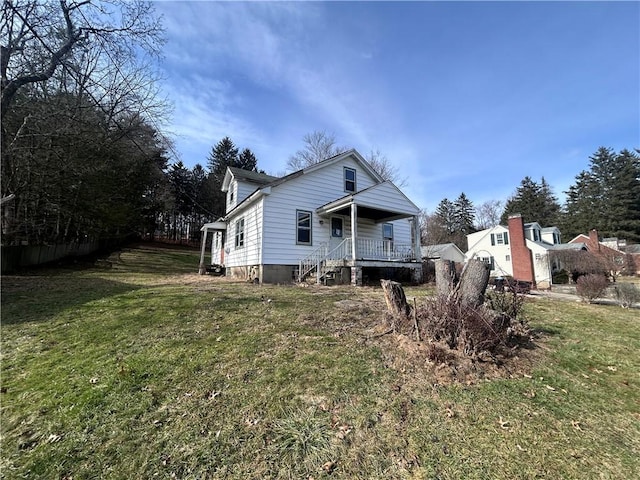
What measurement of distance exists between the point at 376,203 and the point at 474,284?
850cm

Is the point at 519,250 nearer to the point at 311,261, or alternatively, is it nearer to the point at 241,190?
the point at 311,261

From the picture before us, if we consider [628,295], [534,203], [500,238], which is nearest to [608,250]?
[500,238]

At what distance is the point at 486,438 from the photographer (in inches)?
105

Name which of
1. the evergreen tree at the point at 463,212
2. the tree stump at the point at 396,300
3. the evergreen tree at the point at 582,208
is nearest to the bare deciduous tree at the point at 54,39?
the tree stump at the point at 396,300

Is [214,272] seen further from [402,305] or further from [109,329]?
[402,305]

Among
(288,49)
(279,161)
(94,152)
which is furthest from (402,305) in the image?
(279,161)

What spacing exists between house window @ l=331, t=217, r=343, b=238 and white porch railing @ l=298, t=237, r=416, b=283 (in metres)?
0.72

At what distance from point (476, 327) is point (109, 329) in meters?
6.22

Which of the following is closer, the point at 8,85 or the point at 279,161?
the point at 8,85

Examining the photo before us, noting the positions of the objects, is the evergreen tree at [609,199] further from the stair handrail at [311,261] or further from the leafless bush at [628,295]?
the stair handrail at [311,261]

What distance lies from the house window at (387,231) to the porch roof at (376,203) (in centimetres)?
157

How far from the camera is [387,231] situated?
16.2 m

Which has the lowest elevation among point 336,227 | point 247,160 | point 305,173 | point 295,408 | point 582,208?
point 295,408

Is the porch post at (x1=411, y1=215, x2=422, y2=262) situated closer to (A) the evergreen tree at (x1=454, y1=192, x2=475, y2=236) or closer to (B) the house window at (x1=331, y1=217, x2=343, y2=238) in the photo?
(B) the house window at (x1=331, y1=217, x2=343, y2=238)
